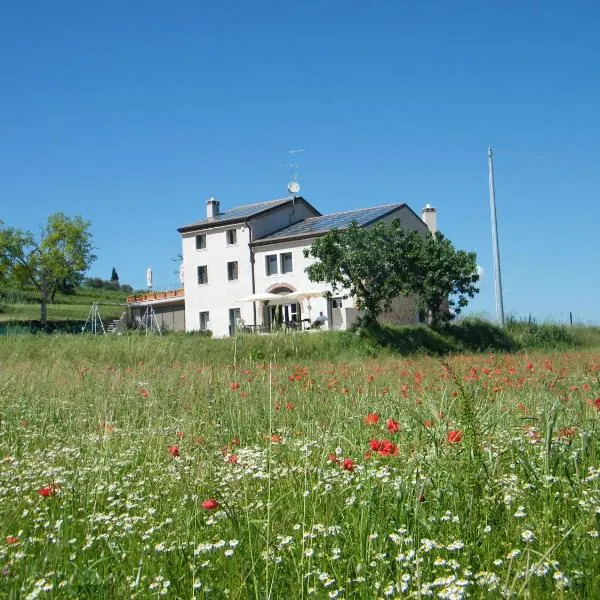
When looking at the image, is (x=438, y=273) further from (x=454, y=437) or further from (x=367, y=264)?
(x=454, y=437)

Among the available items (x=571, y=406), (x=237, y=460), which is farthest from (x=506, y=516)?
(x=571, y=406)

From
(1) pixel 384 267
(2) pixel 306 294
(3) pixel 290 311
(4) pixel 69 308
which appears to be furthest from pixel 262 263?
(4) pixel 69 308

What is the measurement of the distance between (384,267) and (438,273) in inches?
123

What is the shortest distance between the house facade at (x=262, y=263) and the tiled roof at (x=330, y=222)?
0.06 meters

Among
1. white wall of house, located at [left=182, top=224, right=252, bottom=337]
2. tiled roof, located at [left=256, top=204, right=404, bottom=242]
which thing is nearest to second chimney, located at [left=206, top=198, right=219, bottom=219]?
white wall of house, located at [left=182, top=224, right=252, bottom=337]

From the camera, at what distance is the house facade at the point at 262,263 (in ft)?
134

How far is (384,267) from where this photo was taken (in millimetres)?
32781

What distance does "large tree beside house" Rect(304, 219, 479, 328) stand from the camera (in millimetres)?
32281

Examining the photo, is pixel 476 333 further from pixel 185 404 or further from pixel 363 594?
pixel 363 594

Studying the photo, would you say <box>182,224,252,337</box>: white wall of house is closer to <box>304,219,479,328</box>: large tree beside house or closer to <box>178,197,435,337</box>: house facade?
<box>178,197,435,337</box>: house facade

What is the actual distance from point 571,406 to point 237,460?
3.18 meters

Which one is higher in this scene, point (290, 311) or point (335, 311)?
point (290, 311)

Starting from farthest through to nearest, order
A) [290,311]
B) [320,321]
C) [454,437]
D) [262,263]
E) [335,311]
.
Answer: [262,263] → [290,311] → [335,311] → [320,321] → [454,437]

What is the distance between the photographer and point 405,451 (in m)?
4.09
